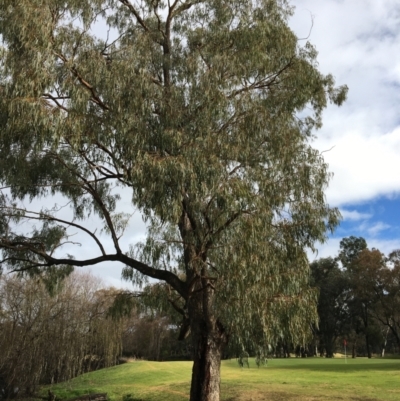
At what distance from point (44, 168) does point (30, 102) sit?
216cm

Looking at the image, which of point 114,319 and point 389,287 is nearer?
point 114,319

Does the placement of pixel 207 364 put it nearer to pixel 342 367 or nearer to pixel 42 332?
pixel 42 332

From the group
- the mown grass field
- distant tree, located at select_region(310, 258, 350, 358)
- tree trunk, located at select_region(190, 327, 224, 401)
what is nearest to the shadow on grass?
the mown grass field

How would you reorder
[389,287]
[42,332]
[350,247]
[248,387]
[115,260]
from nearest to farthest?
[115,260] < [248,387] < [42,332] < [389,287] < [350,247]

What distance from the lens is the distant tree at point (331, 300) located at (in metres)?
36.9

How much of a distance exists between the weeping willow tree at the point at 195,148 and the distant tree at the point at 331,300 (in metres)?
28.7

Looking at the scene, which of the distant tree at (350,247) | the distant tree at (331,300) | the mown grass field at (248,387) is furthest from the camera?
the distant tree at (350,247)

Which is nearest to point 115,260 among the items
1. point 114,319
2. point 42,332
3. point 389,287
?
point 114,319

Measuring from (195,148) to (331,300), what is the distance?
110ft

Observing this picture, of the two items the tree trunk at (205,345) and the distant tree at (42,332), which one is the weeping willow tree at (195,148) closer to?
the tree trunk at (205,345)

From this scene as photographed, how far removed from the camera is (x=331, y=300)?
123 feet

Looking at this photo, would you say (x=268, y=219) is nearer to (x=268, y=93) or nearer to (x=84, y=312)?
(x=268, y=93)

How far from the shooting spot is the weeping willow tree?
6910 millimetres

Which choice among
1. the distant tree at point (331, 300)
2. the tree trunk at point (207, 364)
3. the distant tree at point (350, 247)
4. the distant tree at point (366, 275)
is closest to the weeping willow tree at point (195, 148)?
the tree trunk at point (207, 364)
